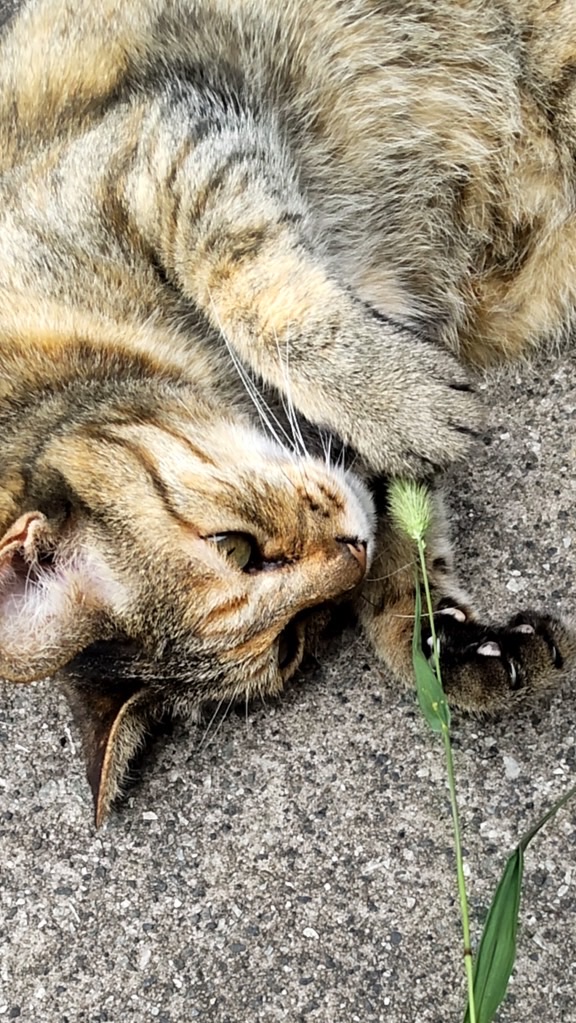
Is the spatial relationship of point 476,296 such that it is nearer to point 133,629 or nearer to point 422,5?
point 422,5

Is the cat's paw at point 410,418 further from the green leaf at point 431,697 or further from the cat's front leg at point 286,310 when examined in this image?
the green leaf at point 431,697

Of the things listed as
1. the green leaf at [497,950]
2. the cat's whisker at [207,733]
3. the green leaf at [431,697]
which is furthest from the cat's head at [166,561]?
the green leaf at [497,950]

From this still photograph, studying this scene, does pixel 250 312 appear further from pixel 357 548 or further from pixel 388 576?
pixel 388 576

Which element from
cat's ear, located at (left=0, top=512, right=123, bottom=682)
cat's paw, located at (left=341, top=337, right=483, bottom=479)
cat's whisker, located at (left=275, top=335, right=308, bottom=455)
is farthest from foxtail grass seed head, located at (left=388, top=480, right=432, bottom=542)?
cat's ear, located at (left=0, top=512, right=123, bottom=682)

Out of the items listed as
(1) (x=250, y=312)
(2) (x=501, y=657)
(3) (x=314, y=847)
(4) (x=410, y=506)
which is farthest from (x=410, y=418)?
(3) (x=314, y=847)

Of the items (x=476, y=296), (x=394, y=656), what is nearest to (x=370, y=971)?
(x=394, y=656)

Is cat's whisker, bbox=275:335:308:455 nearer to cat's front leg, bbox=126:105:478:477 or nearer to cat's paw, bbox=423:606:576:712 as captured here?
cat's front leg, bbox=126:105:478:477
